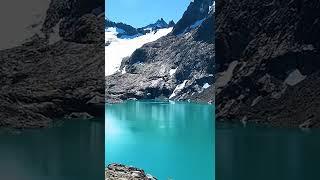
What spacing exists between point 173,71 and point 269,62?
97446 millimetres

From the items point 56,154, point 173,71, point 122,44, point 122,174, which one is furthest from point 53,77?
point 122,44

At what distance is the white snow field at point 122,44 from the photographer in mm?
135125

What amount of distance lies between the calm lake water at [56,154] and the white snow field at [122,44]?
393ft

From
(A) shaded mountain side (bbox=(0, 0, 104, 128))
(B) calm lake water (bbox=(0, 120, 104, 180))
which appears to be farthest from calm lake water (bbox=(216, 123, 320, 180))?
(A) shaded mountain side (bbox=(0, 0, 104, 128))

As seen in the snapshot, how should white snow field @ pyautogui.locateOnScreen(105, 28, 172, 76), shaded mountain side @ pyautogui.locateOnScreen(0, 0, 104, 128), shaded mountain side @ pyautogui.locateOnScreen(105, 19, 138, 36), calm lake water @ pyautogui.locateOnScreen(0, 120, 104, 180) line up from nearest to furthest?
1. calm lake water @ pyautogui.locateOnScreen(0, 120, 104, 180)
2. shaded mountain side @ pyautogui.locateOnScreen(0, 0, 104, 128)
3. white snow field @ pyautogui.locateOnScreen(105, 28, 172, 76)
4. shaded mountain side @ pyautogui.locateOnScreen(105, 19, 138, 36)

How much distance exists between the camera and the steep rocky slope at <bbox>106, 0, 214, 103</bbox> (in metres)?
99.5

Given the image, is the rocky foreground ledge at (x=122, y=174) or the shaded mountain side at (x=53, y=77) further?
the rocky foreground ledge at (x=122, y=174)

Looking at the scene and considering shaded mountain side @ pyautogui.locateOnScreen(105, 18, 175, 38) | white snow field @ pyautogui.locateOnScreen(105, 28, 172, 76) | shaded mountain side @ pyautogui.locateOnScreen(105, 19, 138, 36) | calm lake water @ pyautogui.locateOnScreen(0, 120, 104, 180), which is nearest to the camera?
calm lake water @ pyautogui.locateOnScreen(0, 120, 104, 180)

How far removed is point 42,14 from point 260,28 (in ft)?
14.7

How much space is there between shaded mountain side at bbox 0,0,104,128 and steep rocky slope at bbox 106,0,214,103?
8145 centimetres

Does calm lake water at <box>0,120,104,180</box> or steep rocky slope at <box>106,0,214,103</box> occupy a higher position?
steep rocky slope at <box>106,0,214,103</box>

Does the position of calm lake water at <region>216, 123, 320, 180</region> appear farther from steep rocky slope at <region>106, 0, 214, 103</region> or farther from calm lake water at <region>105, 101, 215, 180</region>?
steep rocky slope at <region>106, 0, 214, 103</region>

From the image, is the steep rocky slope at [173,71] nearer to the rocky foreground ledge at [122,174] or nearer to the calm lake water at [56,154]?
the rocky foreground ledge at [122,174]

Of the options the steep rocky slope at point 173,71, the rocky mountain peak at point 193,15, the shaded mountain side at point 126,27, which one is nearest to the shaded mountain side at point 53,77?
the steep rocky slope at point 173,71
